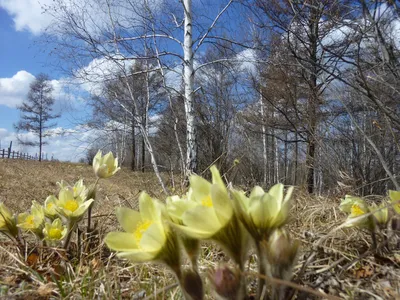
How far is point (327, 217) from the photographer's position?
1.53 m

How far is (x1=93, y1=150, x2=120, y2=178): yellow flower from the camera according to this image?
121cm

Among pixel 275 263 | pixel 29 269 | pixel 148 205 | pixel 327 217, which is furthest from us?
pixel 327 217

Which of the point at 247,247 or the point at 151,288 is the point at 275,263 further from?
the point at 151,288

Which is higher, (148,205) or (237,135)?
(237,135)

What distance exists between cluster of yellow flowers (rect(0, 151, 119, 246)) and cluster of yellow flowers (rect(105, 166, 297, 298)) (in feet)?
1.56

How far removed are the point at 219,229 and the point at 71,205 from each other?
65 centimetres

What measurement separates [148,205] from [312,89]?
546 centimetres

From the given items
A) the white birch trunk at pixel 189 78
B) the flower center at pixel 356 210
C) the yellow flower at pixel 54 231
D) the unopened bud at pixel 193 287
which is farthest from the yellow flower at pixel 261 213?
the white birch trunk at pixel 189 78

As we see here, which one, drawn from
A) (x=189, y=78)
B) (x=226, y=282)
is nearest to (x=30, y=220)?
(x=226, y=282)

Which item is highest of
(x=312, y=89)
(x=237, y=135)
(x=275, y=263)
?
(x=312, y=89)

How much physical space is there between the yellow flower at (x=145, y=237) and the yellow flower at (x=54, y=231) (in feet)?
1.73

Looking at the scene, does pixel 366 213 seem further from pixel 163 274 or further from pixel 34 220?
pixel 34 220

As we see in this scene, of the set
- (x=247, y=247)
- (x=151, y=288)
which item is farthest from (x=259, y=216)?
(x=151, y=288)

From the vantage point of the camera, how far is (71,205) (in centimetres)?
98
